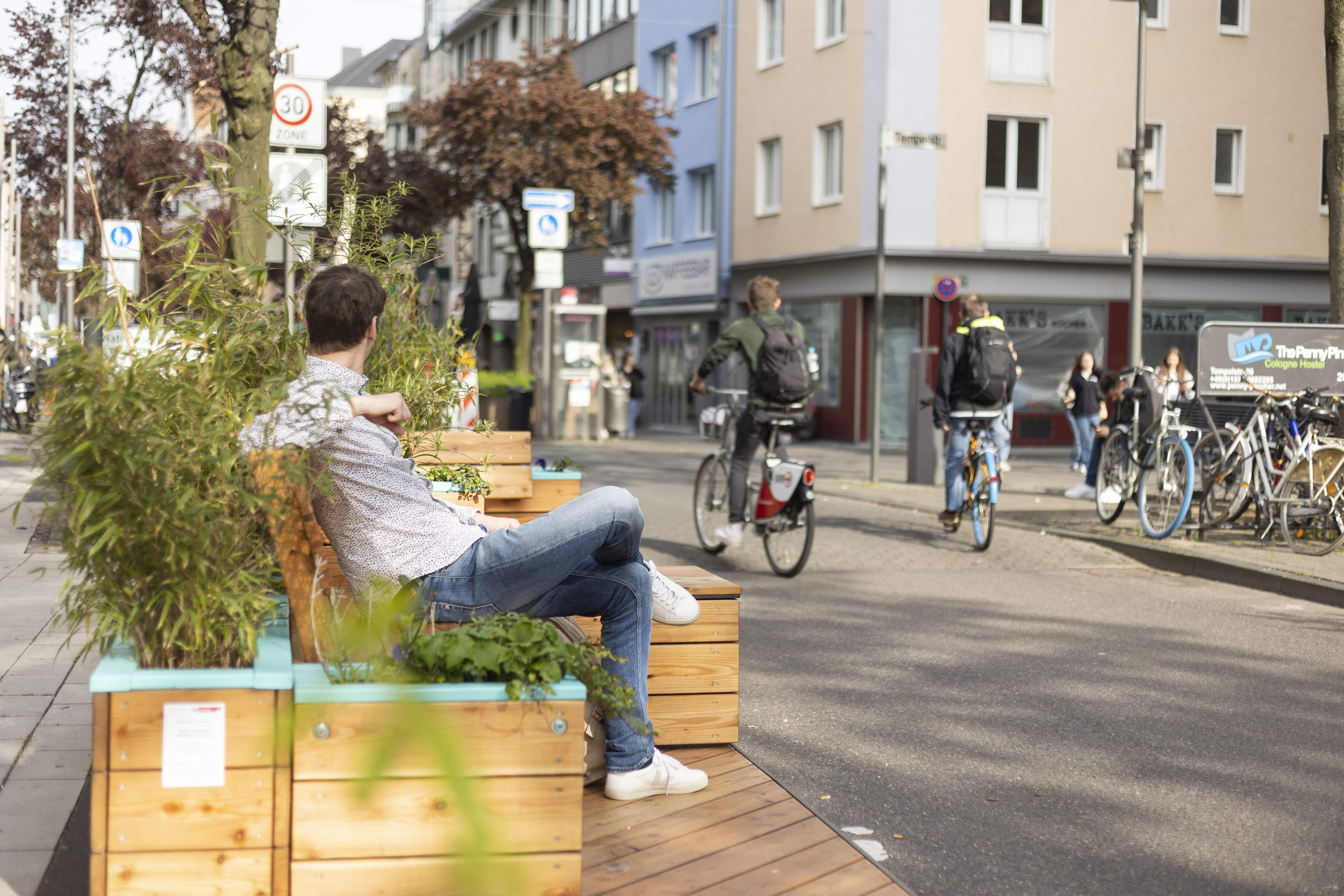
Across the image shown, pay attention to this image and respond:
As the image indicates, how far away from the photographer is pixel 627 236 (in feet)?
127

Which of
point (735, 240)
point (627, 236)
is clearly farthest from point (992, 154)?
point (627, 236)

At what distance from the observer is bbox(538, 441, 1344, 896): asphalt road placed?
157 inches

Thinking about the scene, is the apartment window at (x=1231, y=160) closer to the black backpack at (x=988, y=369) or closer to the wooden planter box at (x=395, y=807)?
the black backpack at (x=988, y=369)

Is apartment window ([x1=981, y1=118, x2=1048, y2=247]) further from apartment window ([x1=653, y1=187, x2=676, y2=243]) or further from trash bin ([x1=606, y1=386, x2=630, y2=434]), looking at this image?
apartment window ([x1=653, y1=187, x2=676, y2=243])

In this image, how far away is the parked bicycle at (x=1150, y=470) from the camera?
438 inches

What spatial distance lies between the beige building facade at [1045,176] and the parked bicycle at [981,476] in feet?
52.3

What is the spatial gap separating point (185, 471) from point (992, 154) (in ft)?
85.7

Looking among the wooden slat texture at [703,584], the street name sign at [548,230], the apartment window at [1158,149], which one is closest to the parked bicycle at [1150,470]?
the wooden slat texture at [703,584]

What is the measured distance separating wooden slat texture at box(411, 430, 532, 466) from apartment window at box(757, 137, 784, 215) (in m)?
23.6

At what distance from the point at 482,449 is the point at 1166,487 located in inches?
244

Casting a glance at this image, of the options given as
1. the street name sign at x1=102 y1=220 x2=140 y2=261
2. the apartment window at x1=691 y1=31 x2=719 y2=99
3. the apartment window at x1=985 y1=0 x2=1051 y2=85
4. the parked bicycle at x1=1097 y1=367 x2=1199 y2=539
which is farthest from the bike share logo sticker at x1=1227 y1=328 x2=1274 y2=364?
the apartment window at x1=691 y1=31 x2=719 y2=99

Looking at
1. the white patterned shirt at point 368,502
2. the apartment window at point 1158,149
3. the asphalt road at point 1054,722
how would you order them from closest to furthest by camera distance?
the white patterned shirt at point 368,502
the asphalt road at point 1054,722
the apartment window at point 1158,149

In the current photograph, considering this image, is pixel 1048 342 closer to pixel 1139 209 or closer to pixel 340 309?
pixel 1139 209

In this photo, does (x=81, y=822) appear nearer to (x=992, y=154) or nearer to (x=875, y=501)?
(x=875, y=501)
